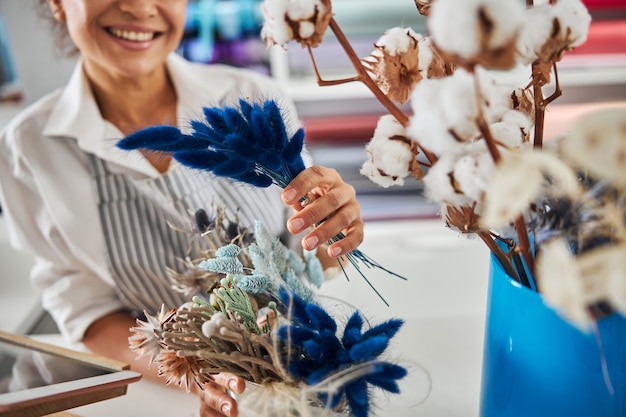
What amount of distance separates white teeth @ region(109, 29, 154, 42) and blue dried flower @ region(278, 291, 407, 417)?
584mm

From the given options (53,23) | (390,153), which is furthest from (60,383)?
(53,23)

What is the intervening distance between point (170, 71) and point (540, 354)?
2.67 ft

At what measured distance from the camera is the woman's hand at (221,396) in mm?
471

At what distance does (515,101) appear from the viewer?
18.4 inches

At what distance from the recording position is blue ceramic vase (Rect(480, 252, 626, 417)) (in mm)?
388

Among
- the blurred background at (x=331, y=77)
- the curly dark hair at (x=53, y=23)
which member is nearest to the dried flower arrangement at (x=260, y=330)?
the blurred background at (x=331, y=77)

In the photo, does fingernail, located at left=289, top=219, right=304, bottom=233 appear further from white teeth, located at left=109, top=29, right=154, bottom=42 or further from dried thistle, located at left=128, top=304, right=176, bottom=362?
white teeth, located at left=109, top=29, right=154, bottom=42

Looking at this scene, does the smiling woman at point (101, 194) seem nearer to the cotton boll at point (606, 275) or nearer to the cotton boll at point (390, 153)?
the cotton boll at point (390, 153)

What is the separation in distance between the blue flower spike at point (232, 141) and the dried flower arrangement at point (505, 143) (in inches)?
2.4

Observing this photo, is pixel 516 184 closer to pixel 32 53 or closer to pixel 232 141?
pixel 232 141

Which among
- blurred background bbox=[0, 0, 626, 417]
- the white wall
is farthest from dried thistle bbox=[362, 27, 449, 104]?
the white wall

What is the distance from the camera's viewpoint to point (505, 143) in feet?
1.30

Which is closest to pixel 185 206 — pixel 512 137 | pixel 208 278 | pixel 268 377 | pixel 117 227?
pixel 117 227

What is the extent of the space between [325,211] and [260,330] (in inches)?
5.1
